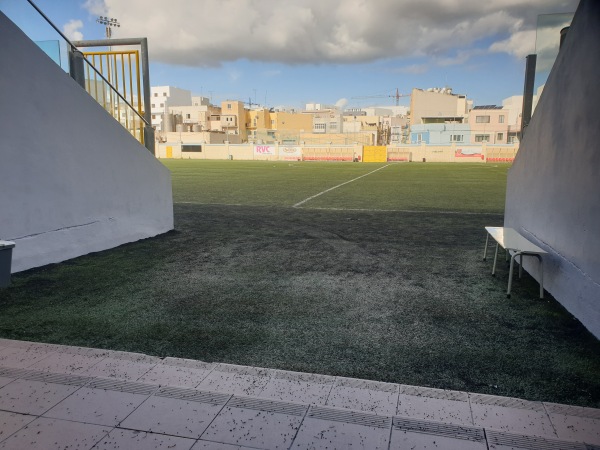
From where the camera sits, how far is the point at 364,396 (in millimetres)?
2959

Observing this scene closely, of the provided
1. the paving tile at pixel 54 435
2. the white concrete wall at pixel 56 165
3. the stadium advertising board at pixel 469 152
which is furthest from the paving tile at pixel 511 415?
the stadium advertising board at pixel 469 152

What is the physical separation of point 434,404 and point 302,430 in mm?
907

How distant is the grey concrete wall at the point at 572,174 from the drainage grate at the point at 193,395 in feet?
10.9

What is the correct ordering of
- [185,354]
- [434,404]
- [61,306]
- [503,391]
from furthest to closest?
[61,306], [185,354], [503,391], [434,404]

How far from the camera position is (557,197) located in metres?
5.15

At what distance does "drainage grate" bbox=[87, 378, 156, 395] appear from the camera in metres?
2.99

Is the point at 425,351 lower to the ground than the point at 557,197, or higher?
lower

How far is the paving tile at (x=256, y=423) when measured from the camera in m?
2.47

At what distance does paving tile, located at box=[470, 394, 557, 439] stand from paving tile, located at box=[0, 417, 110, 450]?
2.21 m

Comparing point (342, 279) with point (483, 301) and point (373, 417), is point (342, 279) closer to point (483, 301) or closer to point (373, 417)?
point (483, 301)

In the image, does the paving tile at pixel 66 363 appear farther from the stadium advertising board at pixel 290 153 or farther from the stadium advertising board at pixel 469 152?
the stadium advertising board at pixel 469 152

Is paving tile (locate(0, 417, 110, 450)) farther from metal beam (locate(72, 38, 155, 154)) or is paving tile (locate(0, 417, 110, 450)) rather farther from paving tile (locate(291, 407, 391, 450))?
metal beam (locate(72, 38, 155, 154))

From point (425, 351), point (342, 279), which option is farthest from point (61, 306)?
point (425, 351)

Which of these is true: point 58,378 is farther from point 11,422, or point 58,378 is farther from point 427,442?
point 427,442
